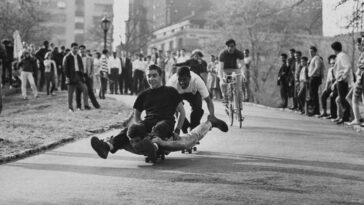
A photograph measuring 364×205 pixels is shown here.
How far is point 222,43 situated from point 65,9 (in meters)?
90.8

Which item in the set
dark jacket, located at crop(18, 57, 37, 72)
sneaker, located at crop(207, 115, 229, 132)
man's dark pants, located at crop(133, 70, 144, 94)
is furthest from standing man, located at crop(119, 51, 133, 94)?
sneaker, located at crop(207, 115, 229, 132)

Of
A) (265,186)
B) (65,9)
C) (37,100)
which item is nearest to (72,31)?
(65,9)

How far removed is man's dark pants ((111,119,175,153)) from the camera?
9.45 m

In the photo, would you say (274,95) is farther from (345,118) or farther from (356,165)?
(356,165)

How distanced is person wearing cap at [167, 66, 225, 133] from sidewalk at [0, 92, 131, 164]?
2.66 m

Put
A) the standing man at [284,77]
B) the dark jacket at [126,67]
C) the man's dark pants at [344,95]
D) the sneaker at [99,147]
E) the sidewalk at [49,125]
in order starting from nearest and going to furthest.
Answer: the sneaker at [99,147], the sidewalk at [49,125], the man's dark pants at [344,95], the standing man at [284,77], the dark jacket at [126,67]

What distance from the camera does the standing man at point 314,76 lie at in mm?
20438

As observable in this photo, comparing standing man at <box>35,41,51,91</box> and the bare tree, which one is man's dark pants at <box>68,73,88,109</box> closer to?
standing man at <box>35,41,51,91</box>

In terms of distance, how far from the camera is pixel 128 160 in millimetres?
9984

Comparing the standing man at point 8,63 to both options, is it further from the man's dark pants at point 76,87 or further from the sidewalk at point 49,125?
the man's dark pants at point 76,87

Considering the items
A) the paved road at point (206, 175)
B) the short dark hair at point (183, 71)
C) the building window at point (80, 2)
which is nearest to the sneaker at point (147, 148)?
the paved road at point (206, 175)

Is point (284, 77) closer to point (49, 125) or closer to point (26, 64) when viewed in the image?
point (26, 64)

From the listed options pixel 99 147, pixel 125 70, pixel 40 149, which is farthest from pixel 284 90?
pixel 99 147

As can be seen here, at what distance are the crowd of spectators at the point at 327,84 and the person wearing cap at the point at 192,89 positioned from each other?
5.28 m
